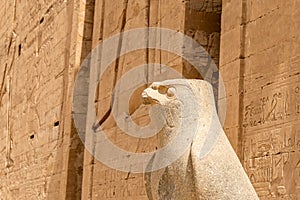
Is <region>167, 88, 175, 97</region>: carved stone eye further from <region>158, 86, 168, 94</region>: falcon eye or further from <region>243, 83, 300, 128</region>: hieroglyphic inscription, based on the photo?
<region>243, 83, 300, 128</region>: hieroglyphic inscription

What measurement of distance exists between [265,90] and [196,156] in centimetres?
154

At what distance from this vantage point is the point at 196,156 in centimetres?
418

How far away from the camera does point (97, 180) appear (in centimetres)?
888

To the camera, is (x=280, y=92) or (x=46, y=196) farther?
(x=46, y=196)

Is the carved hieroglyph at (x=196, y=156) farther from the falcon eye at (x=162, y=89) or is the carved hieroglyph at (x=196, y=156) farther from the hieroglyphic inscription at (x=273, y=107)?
the hieroglyphic inscription at (x=273, y=107)

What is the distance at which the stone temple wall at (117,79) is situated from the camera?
17.7 ft

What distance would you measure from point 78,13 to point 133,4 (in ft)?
5.49

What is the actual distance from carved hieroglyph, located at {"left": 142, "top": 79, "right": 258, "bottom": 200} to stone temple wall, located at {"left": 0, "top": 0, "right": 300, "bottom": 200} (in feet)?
3.12

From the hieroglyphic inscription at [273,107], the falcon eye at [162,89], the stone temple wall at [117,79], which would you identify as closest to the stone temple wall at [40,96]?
the stone temple wall at [117,79]

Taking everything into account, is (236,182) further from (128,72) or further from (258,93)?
(128,72)

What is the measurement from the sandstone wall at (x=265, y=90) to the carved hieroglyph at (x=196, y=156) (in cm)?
94

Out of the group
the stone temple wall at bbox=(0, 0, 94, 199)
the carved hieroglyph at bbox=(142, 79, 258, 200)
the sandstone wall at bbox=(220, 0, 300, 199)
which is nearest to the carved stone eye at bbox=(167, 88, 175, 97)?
the carved hieroglyph at bbox=(142, 79, 258, 200)

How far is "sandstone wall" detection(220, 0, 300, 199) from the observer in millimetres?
5227

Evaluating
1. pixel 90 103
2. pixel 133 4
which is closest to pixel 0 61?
pixel 90 103
